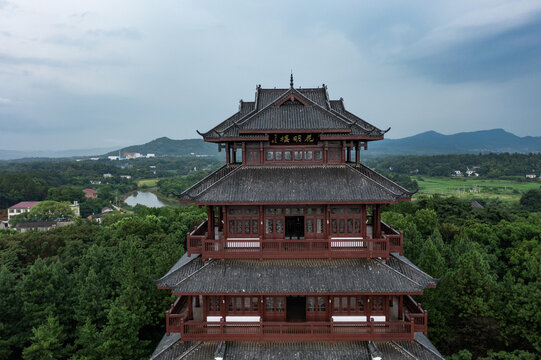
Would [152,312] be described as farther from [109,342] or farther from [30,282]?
[30,282]

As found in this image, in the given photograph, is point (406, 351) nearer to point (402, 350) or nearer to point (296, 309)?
point (402, 350)

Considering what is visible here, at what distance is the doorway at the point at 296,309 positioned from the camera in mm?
17156

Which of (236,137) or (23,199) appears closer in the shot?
(236,137)

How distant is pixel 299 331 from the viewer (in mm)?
15117

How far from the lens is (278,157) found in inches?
686

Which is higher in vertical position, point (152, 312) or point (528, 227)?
point (528, 227)

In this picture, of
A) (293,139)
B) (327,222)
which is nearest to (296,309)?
(327,222)

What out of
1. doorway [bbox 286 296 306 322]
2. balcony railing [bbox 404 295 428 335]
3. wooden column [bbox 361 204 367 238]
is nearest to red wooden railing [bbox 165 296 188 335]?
doorway [bbox 286 296 306 322]

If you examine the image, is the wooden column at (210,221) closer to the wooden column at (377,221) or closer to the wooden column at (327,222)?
the wooden column at (327,222)

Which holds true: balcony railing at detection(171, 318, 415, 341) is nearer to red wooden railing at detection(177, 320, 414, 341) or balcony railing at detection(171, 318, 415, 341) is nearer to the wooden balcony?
red wooden railing at detection(177, 320, 414, 341)

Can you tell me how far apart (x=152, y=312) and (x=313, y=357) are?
1534 cm

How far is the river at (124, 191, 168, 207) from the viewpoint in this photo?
432 ft

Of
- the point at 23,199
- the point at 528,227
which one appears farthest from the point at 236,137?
the point at 23,199

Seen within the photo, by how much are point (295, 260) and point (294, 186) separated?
371 cm
